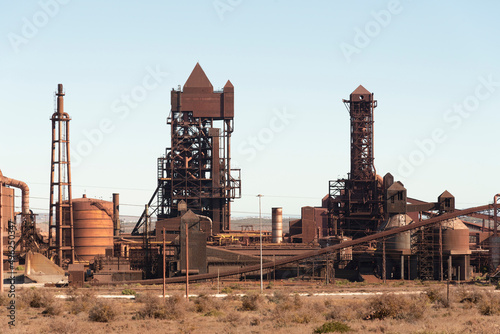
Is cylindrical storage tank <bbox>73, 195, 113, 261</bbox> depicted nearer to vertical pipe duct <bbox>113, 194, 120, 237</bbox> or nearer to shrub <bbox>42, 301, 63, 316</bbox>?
vertical pipe duct <bbox>113, 194, 120, 237</bbox>

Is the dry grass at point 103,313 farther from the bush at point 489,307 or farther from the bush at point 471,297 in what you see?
the bush at point 471,297

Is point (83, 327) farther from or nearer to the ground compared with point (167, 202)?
nearer to the ground

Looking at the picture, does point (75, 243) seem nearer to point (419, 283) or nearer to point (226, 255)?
point (226, 255)

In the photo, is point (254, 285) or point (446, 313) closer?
point (446, 313)

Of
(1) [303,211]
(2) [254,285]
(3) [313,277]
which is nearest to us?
(2) [254,285]

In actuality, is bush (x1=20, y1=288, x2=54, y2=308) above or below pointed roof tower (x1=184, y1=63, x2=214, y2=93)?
below

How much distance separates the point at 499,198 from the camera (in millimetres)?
61469

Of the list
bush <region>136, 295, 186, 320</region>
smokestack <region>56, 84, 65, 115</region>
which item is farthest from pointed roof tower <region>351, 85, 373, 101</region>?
bush <region>136, 295, 186, 320</region>

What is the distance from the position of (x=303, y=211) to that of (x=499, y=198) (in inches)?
1017

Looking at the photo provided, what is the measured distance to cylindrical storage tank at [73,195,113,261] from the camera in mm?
67688

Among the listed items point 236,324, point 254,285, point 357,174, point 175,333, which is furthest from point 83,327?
point 357,174

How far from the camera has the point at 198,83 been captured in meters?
87.3

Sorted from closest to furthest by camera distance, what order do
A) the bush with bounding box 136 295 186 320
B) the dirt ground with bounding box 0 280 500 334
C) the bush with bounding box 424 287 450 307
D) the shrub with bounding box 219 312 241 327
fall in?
the dirt ground with bounding box 0 280 500 334
the shrub with bounding box 219 312 241 327
the bush with bounding box 136 295 186 320
the bush with bounding box 424 287 450 307

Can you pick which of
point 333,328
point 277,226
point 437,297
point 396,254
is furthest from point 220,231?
point 333,328
